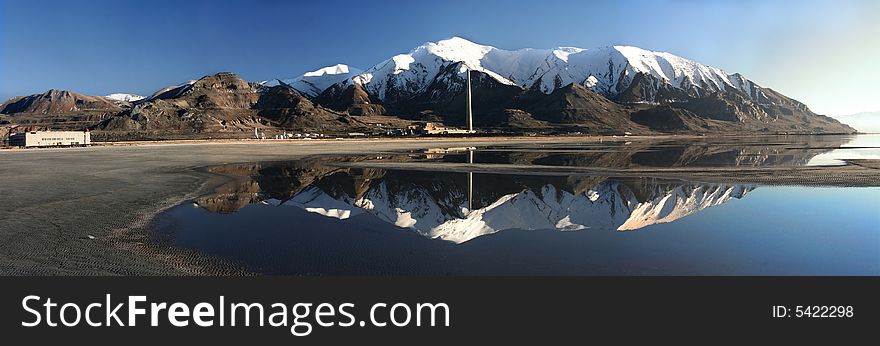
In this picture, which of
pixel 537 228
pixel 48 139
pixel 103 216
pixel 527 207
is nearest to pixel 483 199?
pixel 527 207

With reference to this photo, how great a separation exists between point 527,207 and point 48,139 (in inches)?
4313

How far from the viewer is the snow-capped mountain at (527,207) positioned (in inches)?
576

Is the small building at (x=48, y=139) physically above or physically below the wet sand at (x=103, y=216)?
above

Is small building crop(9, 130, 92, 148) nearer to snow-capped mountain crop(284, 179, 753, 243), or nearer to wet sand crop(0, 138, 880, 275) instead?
wet sand crop(0, 138, 880, 275)

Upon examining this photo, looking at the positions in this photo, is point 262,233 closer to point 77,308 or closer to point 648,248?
point 77,308

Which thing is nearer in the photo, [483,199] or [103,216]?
[103,216]

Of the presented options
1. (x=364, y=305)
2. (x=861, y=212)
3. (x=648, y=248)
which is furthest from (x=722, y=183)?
(x=364, y=305)

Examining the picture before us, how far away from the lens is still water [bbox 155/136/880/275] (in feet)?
33.1

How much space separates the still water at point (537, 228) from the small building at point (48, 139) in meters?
92.9

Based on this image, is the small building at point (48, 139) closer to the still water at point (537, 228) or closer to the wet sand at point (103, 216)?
the wet sand at point (103, 216)

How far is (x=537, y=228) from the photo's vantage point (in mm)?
14086

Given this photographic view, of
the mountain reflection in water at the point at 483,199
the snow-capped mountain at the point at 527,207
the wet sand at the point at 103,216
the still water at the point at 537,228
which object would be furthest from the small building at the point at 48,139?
the snow-capped mountain at the point at 527,207

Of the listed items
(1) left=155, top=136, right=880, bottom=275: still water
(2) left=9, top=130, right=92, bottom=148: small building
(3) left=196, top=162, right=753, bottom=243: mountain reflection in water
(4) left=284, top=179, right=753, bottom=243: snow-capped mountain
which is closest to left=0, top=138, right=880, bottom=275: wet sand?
(1) left=155, top=136, right=880, bottom=275: still water

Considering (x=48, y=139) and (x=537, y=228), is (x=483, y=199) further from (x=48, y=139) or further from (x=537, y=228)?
(x=48, y=139)
